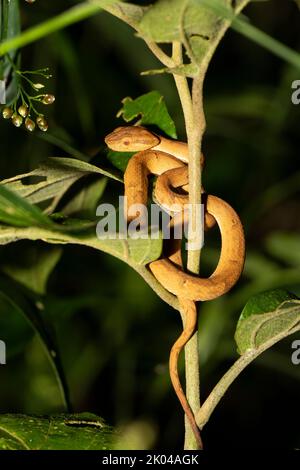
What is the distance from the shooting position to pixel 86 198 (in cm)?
209

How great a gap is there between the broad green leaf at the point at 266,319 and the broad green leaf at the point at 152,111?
1.86 feet

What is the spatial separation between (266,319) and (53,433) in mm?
474

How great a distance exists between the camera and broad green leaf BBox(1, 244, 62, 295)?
2.18m

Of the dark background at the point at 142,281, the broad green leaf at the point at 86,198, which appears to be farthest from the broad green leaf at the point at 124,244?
the dark background at the point at 142,281

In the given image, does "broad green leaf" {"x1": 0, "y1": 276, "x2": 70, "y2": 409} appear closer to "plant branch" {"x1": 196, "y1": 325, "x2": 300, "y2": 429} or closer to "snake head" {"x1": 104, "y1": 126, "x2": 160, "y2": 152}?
"snake head" {"x1": 104, "y1": 126, "x2": 160, "y2": 152}

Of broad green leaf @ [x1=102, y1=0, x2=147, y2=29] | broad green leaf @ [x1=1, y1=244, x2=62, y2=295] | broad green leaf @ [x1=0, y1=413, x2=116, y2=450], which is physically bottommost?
broad green leaf @ [x1=0, y1=413, x2=116, y2=450]

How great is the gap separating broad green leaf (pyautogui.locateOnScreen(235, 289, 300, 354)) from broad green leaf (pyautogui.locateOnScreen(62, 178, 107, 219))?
0.73 meters

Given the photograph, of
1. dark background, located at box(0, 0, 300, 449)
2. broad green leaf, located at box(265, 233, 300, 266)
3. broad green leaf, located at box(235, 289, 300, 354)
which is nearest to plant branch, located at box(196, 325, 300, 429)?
broad green leaf, located at box(235, 289, 300, 354)

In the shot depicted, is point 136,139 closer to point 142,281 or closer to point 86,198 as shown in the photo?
point 86,198

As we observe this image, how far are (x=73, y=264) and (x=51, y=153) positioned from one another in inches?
25.7

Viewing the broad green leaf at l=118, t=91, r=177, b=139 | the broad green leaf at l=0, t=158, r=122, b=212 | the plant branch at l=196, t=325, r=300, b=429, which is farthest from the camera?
the broad green leaf at l=118, t=91, r=177, b=139

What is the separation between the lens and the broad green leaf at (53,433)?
1.46 m

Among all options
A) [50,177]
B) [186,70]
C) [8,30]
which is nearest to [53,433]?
[50,177]

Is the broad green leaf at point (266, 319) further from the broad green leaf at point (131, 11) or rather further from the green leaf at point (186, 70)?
the broad green leaf at point (131, 11)
